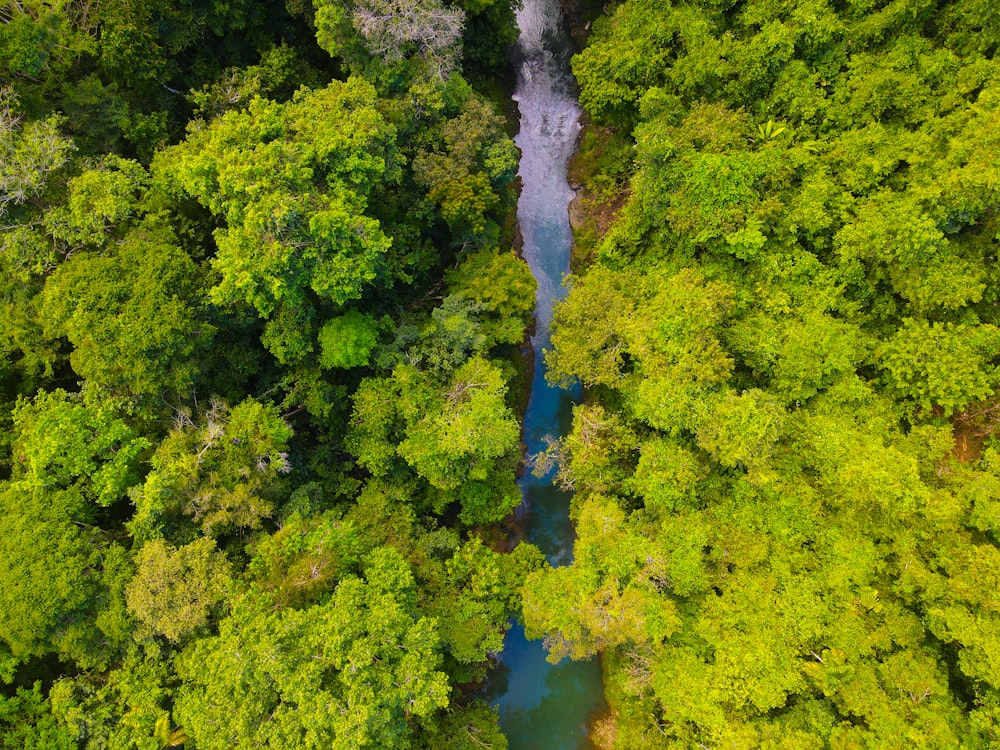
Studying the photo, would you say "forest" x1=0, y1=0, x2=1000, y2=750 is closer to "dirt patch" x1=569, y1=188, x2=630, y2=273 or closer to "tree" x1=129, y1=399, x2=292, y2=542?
"tree" x1=129, y1=399, x2=292, y2=542

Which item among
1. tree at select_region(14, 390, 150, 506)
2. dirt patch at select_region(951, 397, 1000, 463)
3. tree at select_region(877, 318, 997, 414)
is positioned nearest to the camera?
tree at select_region(14, 390, 150, 506)

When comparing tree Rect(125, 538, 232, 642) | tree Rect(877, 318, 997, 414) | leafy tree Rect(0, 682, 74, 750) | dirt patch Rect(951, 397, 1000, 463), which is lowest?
leafy tree Rect(0, 682, 74, 750)

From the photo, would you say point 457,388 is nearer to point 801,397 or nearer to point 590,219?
point 801,397

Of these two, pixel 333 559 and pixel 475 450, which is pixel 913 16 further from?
pixel 333 559

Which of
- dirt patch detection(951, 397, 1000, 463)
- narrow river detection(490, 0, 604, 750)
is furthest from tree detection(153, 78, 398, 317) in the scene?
dirt patch detection(951, 397, 1000, 463)

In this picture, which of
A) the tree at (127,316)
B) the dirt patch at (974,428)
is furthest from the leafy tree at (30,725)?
the dirt patch at (974,428)

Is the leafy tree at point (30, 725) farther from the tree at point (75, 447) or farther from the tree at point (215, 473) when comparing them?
the tree at point (75, 447)

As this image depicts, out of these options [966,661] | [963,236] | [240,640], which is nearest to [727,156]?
[963,236]
